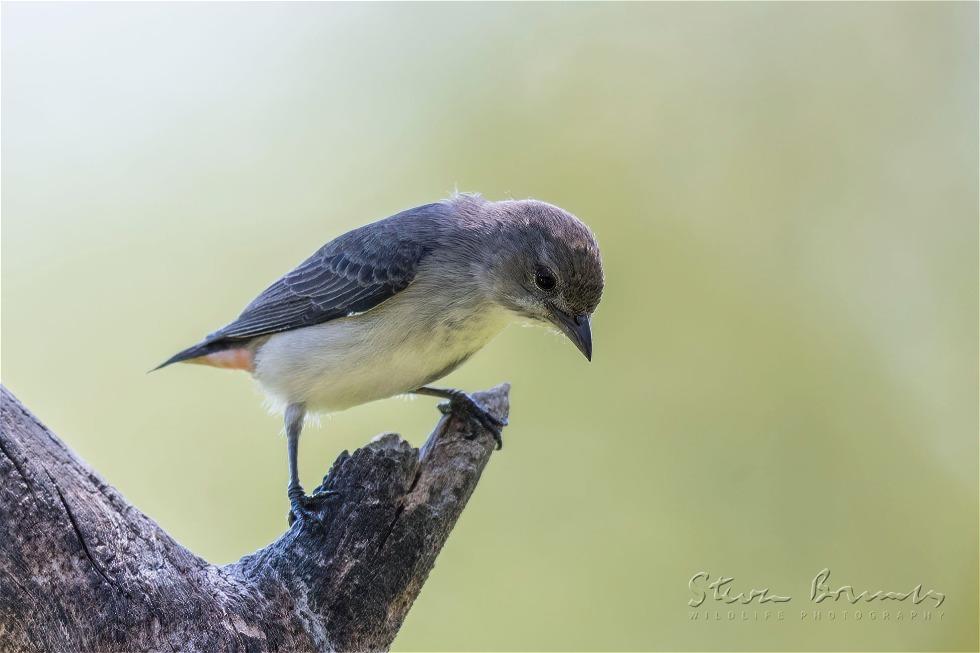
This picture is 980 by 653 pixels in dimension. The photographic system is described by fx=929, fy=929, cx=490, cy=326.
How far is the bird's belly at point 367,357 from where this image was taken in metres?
5.17

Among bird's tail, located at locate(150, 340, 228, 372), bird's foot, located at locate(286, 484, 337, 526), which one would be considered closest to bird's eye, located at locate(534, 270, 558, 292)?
bird's foot, located at locate(286, 484, 337, 526)

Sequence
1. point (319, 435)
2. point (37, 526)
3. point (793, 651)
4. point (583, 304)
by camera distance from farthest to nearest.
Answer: point (319, 435) → point (793, 651) → point (583, 304) → point (37, 526)

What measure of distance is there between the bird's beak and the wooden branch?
0.94 meters

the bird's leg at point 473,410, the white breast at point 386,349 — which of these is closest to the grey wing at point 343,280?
the white breast at point 386,349

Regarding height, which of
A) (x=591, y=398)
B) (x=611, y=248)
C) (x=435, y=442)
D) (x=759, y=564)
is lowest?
(x=435, y=442)

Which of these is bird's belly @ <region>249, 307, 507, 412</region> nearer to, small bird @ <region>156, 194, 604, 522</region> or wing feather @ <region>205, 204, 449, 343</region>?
small bird @ <region>156, 194, 604, 522</region>

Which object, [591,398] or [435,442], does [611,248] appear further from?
[435,442]

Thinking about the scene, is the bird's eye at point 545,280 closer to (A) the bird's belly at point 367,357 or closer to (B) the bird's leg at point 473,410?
(A) the bird's belly at point 367,357

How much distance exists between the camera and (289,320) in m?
5.72

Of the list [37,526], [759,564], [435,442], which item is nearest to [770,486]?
[759,564]

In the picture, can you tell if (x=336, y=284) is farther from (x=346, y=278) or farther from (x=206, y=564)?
(x=206, y=564)

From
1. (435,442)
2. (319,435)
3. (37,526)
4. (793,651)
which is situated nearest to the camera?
(37,526)

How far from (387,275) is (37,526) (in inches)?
95.6

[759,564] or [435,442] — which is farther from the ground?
[759,564]
